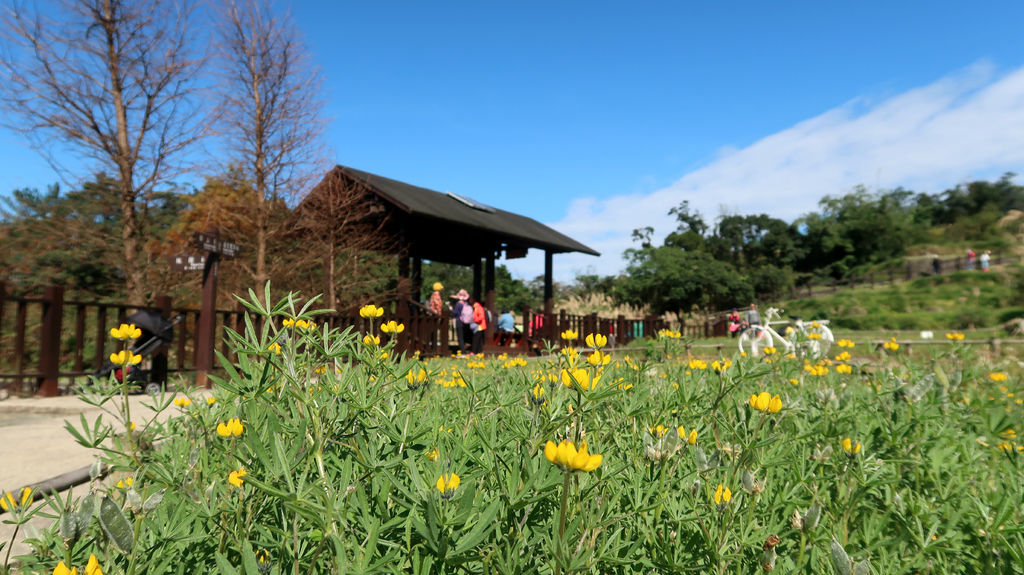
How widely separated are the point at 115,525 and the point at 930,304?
43.8 meters

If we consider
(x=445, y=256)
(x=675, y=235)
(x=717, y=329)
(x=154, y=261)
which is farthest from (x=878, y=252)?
(x=154, y=261)

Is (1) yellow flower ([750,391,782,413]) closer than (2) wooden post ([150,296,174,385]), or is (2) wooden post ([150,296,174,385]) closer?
(1) yellow flower ([750,391,782,413])

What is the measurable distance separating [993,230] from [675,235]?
129 feet

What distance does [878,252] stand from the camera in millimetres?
58719

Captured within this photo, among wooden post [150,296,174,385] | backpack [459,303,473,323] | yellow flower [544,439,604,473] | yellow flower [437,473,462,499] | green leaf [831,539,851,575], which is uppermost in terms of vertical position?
backpack [459,303,473,323]

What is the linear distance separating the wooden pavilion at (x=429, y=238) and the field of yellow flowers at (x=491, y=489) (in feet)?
21.8

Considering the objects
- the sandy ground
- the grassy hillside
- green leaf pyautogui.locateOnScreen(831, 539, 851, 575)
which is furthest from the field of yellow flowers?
the grassy hillside

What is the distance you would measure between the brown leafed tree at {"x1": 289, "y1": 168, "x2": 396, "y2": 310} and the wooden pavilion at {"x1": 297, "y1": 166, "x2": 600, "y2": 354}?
0.06 metres

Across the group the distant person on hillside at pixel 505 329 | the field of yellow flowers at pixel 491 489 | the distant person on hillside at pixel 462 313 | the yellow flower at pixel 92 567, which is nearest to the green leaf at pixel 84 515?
the field of yellow flowers at pixel 491 489

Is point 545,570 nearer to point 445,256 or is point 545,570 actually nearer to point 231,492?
point 231,492

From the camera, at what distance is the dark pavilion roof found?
11.7 m

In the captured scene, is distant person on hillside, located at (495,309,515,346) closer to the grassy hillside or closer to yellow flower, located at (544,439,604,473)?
yellow flower, located at (544,439,604,473)

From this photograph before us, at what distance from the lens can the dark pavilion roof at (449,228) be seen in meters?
11.7

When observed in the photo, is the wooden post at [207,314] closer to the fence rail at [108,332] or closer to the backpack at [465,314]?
the fence rail at [108,332]
